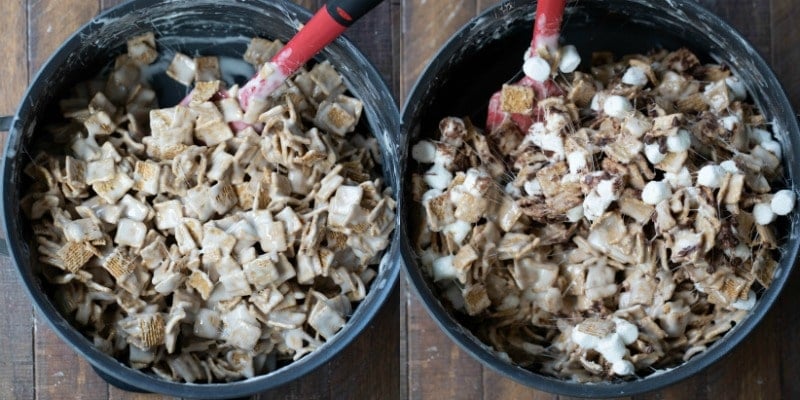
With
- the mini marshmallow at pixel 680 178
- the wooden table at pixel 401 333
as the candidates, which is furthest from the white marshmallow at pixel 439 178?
the mini marshmallow at pixel 680 178

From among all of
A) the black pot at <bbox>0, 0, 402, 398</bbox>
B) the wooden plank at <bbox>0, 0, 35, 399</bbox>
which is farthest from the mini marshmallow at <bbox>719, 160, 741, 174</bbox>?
the wooden plank at <bbox>0, 0, 35, 399</bbox>

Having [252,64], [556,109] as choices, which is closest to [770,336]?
[556,109]

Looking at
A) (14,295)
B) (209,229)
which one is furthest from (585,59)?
(14,295)

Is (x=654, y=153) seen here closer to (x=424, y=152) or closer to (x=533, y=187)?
(x=533, y=187)

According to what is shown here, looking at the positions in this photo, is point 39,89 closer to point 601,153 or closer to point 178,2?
point 178,2

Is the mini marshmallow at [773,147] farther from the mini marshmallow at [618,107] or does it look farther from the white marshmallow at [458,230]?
the white marshmallow at [458,230]

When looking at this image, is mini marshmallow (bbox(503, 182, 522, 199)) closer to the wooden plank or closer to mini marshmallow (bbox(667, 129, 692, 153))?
mini marshmallow (bbox(667, 129, 692, 153))
